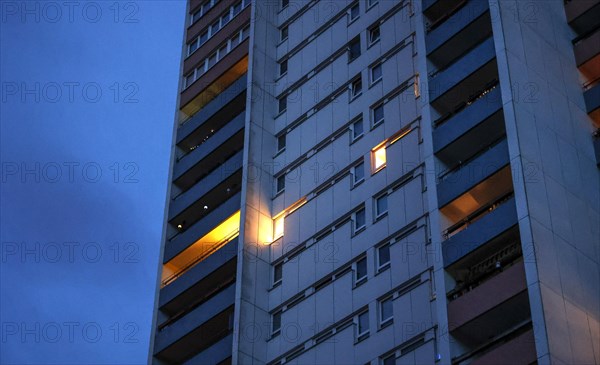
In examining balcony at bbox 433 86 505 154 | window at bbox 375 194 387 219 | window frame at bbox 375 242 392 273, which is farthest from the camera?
window at bbox 375 194 387 219

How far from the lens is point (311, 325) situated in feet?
162

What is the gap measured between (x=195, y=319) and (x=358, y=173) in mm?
10552

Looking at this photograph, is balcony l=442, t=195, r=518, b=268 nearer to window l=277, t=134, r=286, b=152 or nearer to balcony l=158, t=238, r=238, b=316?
balcony l=158, t=238, r=238, b=316

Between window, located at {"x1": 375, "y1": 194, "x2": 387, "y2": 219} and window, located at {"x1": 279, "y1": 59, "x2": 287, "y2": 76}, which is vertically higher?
window, located at {"x1": 279, "y1": 59, "x2": 287, "y2": 76}

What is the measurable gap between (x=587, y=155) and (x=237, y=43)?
81.1ft

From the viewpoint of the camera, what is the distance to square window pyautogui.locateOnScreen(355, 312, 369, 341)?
4706cm

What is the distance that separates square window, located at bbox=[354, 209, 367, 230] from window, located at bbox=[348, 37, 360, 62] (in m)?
9.30

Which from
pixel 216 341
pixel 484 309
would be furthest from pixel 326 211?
pixel 484 309

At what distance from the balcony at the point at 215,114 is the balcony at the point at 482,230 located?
67.0 ft

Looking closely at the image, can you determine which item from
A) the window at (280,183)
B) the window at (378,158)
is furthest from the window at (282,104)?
the window at (378,158)

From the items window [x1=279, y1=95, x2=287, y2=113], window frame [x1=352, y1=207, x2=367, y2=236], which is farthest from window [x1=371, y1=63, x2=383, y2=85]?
window frame [x1=352, y1=207, x2=367, y2=236]

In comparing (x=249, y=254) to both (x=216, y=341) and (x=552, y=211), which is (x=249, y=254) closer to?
(x=216, y=341)

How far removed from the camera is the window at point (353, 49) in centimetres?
5700

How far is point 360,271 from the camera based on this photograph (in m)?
49.2
